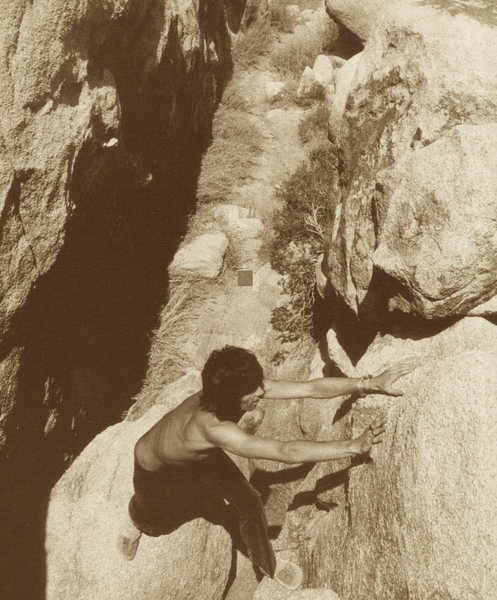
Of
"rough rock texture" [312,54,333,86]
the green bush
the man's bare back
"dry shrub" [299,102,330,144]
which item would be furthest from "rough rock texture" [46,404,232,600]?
"rough rock texture" [312,54,333,86]

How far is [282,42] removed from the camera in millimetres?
7914

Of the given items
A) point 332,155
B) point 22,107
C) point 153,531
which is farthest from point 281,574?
point 332,155

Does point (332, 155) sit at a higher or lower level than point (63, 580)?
higher

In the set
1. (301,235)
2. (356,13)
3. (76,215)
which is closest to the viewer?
(76,215)

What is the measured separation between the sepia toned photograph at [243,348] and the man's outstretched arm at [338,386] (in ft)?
0.04

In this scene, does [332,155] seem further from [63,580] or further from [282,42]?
[63,580]

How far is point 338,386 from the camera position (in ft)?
9.12

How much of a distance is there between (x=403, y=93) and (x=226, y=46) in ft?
15.5

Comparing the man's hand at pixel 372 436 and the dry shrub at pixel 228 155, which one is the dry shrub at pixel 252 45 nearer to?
the dry shrub at pixel 228 155

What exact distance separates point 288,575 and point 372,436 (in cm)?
132

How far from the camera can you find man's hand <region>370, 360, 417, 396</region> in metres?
2.63

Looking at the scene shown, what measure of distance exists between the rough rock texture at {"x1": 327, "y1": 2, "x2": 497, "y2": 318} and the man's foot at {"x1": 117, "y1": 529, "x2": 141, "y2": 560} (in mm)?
2053

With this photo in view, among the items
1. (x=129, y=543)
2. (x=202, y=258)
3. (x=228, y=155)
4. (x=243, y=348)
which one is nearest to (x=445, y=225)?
(x=243, y=348)

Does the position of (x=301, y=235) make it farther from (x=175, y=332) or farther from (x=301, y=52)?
(x=301, y=52)
